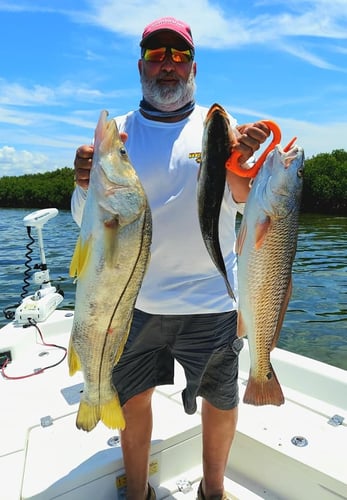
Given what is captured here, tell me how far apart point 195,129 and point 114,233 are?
1215mm

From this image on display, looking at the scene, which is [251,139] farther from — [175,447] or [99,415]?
[175,447]

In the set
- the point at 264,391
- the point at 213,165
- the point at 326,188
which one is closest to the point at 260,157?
the point at 213,165

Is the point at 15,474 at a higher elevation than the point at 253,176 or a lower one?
lower

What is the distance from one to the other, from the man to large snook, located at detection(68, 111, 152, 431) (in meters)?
0.69

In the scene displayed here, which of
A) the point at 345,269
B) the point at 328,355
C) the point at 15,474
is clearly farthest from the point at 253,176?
the point at 345,269

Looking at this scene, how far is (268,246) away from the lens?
2.11 m

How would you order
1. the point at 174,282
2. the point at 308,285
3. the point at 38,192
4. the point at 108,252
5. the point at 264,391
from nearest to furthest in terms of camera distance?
the point at 108,252, the point at 264,391, the point at 174,282, the point at 308,285, the point at 38,192

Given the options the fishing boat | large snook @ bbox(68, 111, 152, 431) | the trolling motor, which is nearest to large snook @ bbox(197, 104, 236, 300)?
large snook @ bbox(68, 111, 152, 431)

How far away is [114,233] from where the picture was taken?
1.93m

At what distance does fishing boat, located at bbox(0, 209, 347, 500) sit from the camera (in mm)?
2998

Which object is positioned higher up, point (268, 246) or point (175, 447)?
point (268, 246)

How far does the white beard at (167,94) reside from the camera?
2748 millimetres

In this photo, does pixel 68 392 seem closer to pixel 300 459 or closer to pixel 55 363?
pixel 55 363

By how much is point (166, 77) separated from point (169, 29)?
0.26 meters
